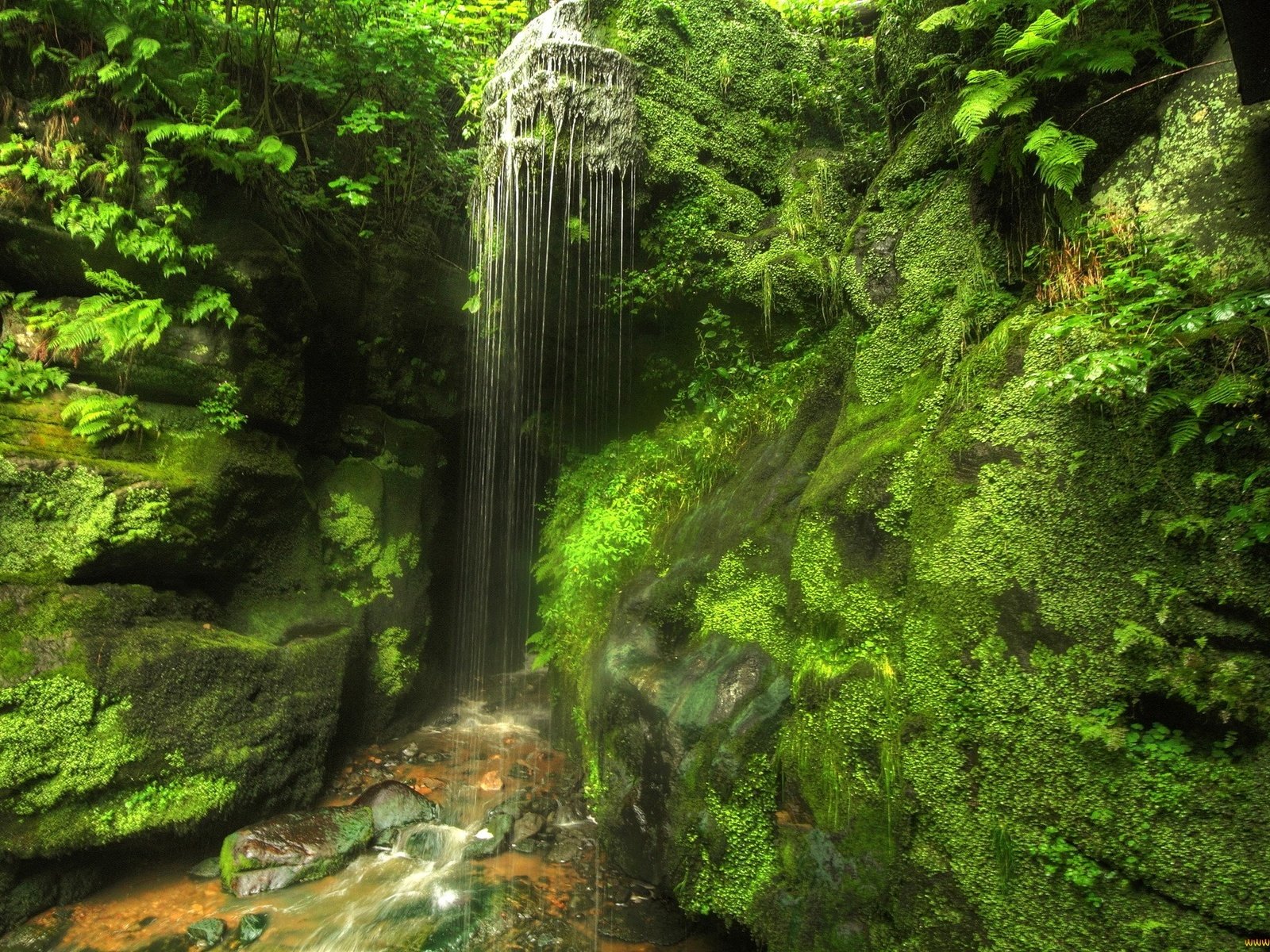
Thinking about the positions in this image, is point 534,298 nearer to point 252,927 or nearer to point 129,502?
point 129,502

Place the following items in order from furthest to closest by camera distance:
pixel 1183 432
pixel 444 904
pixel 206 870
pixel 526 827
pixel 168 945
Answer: pixel 526 827 < pixel 206 870 < pixel 444 904 < pixel 168 945 < pixel 1183 432

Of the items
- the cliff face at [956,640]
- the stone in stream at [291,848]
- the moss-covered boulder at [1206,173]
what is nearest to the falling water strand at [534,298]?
the stone in stream at [291,848]

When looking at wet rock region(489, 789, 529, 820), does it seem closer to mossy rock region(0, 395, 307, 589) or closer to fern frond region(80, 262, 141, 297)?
mossy rock region(0, 395, 307, 589)

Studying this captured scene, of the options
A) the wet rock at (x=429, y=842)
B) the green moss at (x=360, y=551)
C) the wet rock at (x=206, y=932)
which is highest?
the green moss at (x=360, y=551)

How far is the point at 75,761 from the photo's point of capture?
5.34m

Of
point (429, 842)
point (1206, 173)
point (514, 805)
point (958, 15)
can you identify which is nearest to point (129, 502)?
point (429, 842)

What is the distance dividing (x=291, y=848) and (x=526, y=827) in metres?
2.27

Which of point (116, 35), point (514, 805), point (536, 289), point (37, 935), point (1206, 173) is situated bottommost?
point (37, 935)

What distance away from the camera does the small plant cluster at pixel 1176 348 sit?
114 inches

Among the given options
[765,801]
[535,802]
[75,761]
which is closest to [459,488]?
[535,802]

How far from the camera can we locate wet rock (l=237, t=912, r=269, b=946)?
16.8 feet

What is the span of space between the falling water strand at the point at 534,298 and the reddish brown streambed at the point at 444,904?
1.23m

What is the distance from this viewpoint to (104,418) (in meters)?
6.20

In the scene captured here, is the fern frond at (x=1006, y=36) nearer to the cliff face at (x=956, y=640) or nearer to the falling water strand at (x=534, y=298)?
the cliff face at (x=956, y=640)
